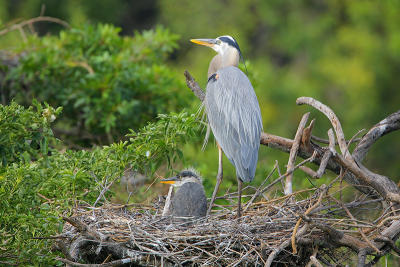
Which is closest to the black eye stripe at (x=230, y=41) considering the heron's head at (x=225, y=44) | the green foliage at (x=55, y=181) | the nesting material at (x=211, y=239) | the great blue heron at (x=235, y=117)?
the heron's head at (x=225, y=44)

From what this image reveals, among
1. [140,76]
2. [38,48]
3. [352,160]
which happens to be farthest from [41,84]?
[352,160]

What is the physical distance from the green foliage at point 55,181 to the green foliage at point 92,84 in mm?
2320

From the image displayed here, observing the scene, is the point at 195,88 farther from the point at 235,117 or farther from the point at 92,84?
the point at 92,84

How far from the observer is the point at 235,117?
5.41m

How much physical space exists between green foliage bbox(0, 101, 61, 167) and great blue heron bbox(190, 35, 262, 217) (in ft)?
5.36

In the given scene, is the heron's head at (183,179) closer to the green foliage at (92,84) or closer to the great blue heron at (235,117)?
the great blue heron at (235,117)

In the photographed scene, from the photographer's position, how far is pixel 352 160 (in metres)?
4.65

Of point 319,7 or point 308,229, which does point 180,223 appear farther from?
point 319,7

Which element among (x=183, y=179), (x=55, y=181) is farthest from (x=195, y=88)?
(x=55, y=181)

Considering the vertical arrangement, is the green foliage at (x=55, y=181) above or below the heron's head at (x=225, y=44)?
below

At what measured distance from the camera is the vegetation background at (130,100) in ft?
13.3

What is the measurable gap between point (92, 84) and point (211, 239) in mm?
3644

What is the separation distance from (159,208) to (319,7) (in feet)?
57.9

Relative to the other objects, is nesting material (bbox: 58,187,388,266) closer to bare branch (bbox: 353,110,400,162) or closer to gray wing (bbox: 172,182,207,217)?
gray wing (bbox: 172,182,207,217)
